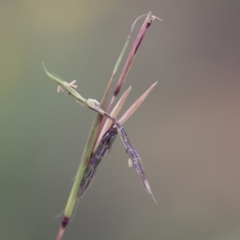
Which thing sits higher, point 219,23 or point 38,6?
point 219,23

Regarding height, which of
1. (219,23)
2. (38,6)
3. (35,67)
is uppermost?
(219,23)

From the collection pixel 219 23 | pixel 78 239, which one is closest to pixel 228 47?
pixel 219 23

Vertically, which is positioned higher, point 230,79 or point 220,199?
point 230,79

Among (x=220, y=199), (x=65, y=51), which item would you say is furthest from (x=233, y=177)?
(x=65, y=51)

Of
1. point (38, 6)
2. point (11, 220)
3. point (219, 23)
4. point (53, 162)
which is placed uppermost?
point (219, 23)

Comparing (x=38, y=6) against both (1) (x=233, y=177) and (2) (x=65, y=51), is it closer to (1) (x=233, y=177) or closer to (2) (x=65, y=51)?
(2) (x=65, y=51)

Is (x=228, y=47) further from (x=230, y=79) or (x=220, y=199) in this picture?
(x=220, y=199)
